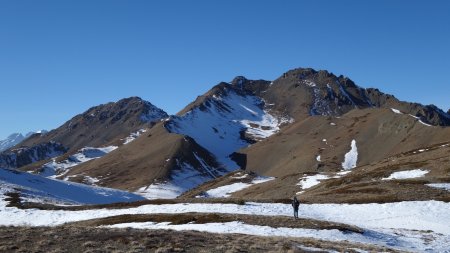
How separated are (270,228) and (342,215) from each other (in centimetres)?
1536

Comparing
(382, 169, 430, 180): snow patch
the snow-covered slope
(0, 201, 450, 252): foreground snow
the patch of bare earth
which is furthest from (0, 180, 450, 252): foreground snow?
the snow-covered slope

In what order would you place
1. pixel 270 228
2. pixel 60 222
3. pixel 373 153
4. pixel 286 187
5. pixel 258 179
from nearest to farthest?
1. pixel 270 228
2. pixel 60 222
3. pixel 286 187
4. pixel 258 179
5. pixel 373 153

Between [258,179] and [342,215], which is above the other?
[258,179]

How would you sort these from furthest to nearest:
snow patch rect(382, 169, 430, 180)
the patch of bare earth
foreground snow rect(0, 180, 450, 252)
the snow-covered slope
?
the snow-covered slope
snow patch rect(382, 169, 430, 180)
foreground snow rect(0, 180, 450, 252)
the patch of bare earth

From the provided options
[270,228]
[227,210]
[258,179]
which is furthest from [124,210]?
[258,179]

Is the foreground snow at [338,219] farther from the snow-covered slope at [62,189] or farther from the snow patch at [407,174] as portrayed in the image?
the snow-covered slope at [62,189]

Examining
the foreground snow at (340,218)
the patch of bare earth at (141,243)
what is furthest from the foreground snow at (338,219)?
the patch of bare earth at (141,243)

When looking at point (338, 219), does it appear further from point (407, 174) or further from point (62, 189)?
point (62, 189)

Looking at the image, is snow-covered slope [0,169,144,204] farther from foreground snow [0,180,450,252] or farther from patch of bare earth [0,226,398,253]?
patch of bare earth [0,226,398,253]

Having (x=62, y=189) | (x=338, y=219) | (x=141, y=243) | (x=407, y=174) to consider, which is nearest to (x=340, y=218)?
(x=338, y=219)

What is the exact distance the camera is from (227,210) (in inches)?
2144

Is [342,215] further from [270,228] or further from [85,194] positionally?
[85,194]

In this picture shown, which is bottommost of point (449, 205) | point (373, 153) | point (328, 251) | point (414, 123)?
point (328, 251)

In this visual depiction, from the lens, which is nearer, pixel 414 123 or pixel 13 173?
pixel 13 173
